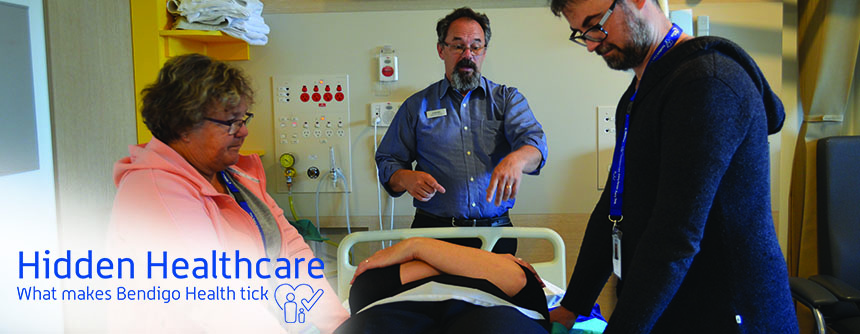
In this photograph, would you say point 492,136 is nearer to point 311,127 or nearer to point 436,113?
point 436,113

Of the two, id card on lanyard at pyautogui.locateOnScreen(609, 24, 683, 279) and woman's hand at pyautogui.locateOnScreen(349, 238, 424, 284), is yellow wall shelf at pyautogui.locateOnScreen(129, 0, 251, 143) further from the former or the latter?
id card on lanyard at pyautogui.locateOnScreen(609, 24, 683, 279)

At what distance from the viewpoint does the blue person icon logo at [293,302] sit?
1.39 meters

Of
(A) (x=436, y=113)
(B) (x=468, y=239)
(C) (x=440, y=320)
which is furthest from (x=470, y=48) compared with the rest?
(C) (x=440, y=320)

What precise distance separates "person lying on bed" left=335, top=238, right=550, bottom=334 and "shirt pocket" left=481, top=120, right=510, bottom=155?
0.65 metres

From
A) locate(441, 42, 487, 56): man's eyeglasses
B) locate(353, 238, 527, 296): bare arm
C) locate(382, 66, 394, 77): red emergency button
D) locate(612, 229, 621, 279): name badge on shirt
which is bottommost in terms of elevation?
locate(353, 238, 527, 296): bare arm

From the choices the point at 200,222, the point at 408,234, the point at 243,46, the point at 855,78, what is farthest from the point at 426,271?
the point at 855,78

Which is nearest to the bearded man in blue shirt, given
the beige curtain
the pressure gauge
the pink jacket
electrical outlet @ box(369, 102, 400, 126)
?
electrical outlet @ box(369, 102, 400, 126)

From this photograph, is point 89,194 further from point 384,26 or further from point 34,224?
point 384,26

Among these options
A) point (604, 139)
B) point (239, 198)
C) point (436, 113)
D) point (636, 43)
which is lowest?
point (239, 198)

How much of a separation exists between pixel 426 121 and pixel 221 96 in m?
1.10

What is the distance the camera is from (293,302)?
1400mm

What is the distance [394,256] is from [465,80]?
0.84 metres

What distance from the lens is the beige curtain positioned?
2.36 metres

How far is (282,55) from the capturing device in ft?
8.68
